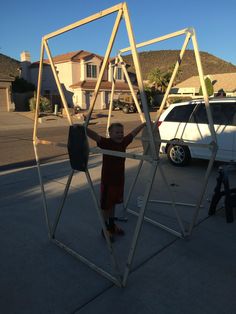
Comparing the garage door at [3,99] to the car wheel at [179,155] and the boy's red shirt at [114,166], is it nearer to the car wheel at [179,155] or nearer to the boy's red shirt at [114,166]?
the car wheel at [179,155]

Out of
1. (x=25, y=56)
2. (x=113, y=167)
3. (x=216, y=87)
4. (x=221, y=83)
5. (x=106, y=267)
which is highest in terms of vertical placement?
(x=25, y=56)

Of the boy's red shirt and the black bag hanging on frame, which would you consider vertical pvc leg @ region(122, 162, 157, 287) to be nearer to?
the black bag hanging on frame

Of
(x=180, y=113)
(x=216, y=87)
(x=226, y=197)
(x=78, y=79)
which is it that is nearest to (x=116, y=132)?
(x=226, y=197)

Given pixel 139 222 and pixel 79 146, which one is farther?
pixel 79 146

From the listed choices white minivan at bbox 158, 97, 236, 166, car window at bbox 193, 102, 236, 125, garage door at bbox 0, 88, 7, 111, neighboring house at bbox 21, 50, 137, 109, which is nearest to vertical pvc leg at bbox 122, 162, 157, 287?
white minivan at bbox 158, 97, 236, 166

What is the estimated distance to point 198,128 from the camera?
296 inches

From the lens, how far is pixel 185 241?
380 centimetres

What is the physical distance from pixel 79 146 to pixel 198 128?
514 cm

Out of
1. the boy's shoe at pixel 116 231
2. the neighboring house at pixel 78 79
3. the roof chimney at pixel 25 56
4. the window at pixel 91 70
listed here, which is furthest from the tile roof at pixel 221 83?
the boy's shoe at pixel 116 231

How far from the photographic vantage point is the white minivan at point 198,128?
23.3 feet

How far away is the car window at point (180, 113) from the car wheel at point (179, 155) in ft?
2.25

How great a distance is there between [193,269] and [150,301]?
0.70 m

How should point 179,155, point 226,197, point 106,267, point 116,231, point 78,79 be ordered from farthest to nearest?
Answer: 1. point 78,79
2. point 179,155
3. point 226,197
4. point 116,231
5. point 106,267

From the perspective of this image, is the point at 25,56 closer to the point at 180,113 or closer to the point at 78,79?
the point at 78,79
